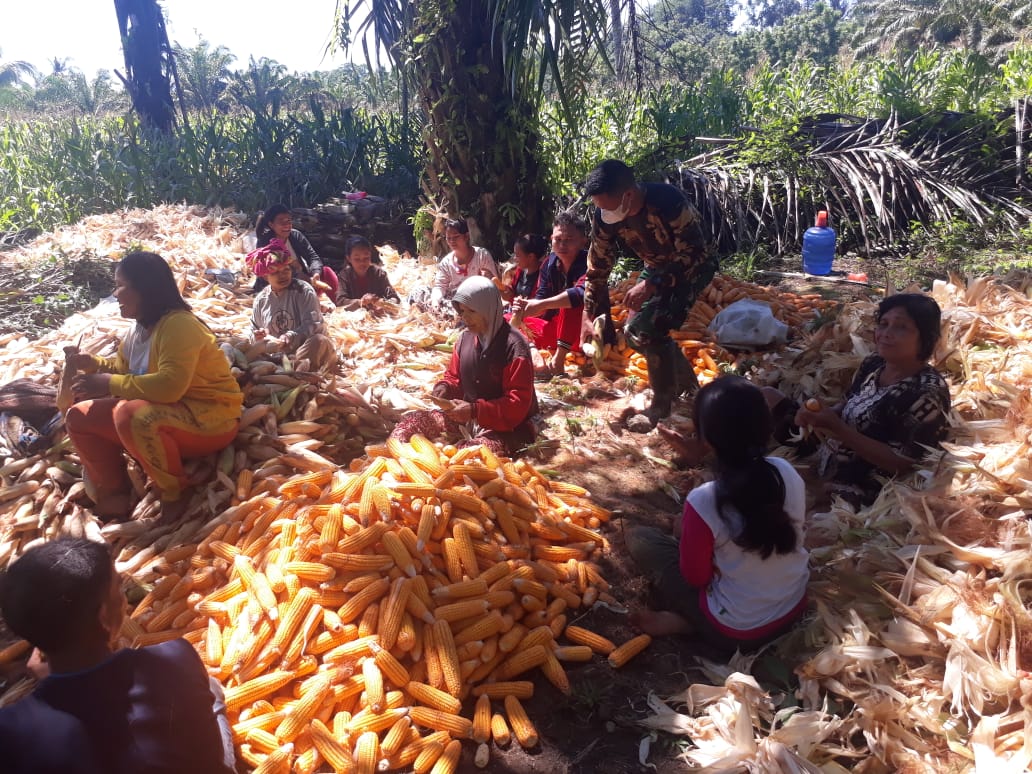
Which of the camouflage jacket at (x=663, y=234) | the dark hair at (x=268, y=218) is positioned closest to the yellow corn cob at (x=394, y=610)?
the camouflage jacket at (x=663, y=234)

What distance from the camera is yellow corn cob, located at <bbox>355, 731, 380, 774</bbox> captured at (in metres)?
2.21

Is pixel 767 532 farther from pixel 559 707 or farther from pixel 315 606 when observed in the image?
pixel 315 606

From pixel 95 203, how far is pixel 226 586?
446 inches

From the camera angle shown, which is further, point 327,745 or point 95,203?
point 95,203

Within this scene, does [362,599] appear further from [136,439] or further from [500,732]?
[136,439]

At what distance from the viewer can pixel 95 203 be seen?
1163 centimetres

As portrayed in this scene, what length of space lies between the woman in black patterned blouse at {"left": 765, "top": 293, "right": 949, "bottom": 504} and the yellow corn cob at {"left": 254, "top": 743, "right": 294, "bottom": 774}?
250 cm

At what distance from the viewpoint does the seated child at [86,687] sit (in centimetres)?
155

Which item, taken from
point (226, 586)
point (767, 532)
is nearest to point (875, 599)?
point (767, 532)

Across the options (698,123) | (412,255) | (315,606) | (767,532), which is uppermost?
(698,123)

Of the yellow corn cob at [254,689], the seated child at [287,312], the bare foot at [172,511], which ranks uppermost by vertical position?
the seated child at [287,312]

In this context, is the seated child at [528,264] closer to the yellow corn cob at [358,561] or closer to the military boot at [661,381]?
the military boot at [661,381]

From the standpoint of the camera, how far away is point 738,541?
7.88 ft

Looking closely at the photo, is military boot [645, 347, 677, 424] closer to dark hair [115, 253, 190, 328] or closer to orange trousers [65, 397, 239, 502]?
orange trousers [65, 397, 239, 502]
